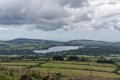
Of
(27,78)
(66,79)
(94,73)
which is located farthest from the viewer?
(94,73)

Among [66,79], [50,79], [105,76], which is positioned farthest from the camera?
[105,76]

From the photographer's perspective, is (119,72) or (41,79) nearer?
(41,79)

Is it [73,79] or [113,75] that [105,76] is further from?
[73,79]

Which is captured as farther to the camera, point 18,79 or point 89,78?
point 89,78

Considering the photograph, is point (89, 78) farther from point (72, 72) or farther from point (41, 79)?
point (41, 79)

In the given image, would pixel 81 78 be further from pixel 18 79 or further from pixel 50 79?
pixel 18 79

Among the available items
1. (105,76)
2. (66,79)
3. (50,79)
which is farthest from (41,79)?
(105,76)

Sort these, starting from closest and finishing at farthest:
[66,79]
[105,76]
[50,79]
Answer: [50,79], [66,79], [105,76]

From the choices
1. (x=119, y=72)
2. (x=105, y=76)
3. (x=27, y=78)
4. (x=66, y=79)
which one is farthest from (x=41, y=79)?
(x=119, y=72)

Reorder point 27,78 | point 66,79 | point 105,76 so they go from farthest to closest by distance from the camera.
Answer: point 105,76, point 66,79, point 27,78
